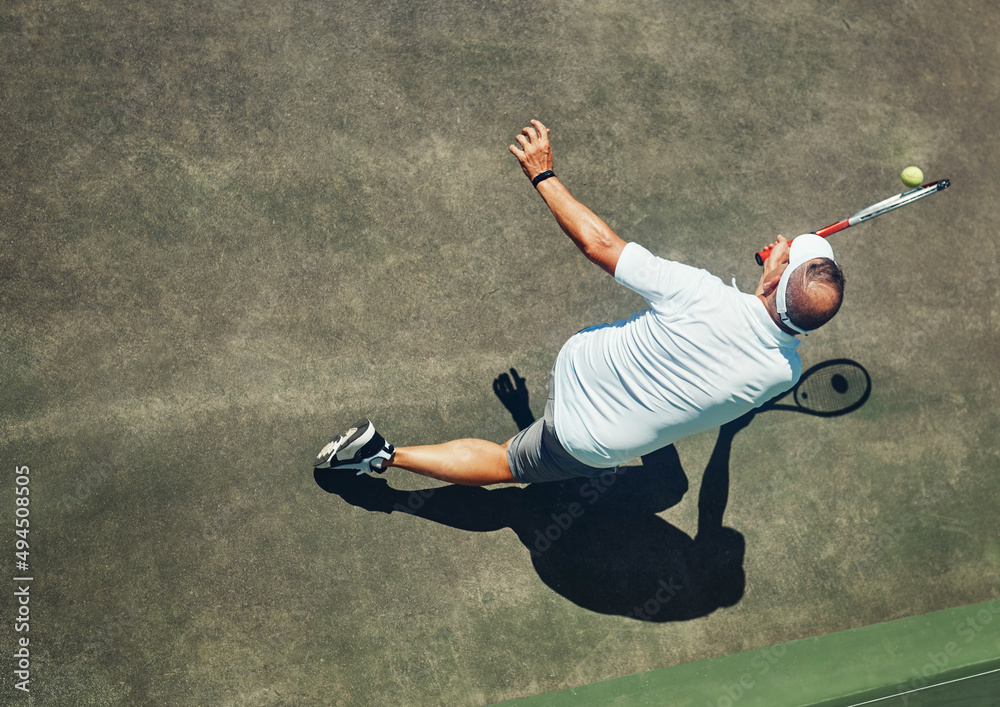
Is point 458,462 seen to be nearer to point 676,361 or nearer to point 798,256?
point 676,361

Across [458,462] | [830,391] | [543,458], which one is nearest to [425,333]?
[458,462]

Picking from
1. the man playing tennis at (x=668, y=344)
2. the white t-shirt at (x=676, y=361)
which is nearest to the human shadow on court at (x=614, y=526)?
the man playing tennis at (x=668, y=344)

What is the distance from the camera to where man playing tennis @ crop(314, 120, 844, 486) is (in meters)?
3.02

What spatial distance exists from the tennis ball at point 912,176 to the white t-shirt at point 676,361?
231 cm

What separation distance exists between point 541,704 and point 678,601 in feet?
3.79

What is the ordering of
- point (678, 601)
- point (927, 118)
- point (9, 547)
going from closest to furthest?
point (9, 547), point (678, 601), point (927, 118)

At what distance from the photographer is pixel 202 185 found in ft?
14.7

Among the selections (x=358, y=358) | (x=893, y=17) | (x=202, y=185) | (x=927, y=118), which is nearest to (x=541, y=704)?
(x=358, y=358)

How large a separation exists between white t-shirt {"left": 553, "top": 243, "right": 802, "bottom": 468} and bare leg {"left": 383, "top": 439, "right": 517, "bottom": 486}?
89 cm

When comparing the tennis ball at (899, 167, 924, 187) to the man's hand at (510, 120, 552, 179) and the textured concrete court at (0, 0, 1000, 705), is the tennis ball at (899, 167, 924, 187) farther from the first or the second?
the man's hand at (510, 120, 552, 179)

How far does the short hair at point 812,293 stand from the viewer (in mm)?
2910

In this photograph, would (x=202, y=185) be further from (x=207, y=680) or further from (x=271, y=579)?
(x=207, y=680)

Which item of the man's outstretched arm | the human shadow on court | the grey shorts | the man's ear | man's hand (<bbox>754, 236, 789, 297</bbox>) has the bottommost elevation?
the human shadow on court

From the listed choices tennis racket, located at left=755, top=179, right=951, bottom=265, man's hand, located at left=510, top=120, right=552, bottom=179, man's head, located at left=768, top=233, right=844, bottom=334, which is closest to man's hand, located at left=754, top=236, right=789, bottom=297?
man's head, located at left=768, top=233, right=844, bottom=334
